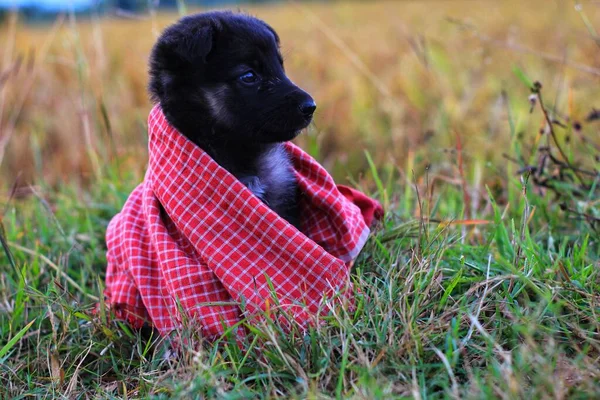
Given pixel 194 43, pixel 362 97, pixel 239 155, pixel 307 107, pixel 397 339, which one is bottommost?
pixel 362 97

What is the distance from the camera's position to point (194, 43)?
2.53 metres

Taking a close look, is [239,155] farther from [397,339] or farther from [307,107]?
[397,339]

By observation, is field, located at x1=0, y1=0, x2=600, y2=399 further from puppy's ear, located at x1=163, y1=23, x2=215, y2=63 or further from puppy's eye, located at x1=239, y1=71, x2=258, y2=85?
puppy's ear, located at x1=163, y1=23, x2=215, y2=63

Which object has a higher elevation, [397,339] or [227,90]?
[227,90]

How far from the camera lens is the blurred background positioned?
427 centimetres

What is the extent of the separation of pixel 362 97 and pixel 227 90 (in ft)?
14.6

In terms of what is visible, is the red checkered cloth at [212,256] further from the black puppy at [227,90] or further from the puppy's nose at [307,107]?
the puppy's nose at [307,107]

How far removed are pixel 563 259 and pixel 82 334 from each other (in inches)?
88.8

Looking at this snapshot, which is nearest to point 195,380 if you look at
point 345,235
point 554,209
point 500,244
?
point 345,235

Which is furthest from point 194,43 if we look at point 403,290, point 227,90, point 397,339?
point 397,339

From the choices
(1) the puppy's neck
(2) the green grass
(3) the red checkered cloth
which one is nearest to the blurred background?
(2) the green grass

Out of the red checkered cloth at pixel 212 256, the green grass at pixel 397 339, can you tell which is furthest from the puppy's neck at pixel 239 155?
the green grass at pixel 397 339

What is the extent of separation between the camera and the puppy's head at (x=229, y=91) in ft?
8.68

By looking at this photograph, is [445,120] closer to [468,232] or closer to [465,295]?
[468,232]
